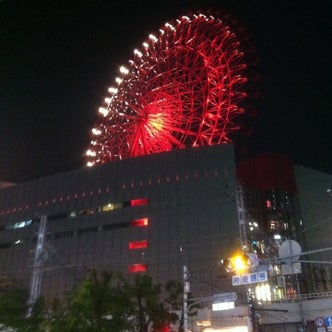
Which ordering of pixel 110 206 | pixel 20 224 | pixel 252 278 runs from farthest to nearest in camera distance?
pixel 20 224
pixel 110 206
pixel 252 278

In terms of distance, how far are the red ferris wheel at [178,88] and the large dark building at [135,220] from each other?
4233mm

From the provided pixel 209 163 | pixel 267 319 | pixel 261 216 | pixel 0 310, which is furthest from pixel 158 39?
pixel 0 310

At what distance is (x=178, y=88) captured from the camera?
5138 centimetres

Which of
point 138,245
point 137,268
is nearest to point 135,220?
point 138,245

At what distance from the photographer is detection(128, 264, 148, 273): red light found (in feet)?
179

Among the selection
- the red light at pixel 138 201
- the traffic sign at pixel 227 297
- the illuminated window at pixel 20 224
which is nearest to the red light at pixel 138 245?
the red light at pixel 138 201

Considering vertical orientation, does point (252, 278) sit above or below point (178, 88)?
below

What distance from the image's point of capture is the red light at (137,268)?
179 ft

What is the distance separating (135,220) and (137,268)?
6.76 meters

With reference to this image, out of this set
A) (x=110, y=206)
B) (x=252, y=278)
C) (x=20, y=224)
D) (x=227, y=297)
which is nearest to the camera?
(x=252, y=278)

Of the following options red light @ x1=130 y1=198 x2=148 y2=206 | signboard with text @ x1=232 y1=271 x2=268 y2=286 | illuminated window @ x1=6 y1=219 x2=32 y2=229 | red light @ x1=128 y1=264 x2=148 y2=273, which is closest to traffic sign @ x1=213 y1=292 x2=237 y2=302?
signboard with text @ x1=232 y1=271 x2=268 y2=286

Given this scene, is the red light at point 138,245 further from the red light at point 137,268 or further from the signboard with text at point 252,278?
the signboard with text at point 252,278

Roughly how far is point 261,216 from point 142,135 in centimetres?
2452

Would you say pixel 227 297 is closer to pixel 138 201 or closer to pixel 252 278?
pixel 252 278
